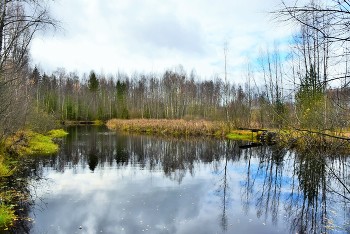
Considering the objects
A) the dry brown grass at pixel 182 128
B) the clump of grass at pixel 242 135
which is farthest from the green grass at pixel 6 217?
the dry brown grass at pixel 182 128

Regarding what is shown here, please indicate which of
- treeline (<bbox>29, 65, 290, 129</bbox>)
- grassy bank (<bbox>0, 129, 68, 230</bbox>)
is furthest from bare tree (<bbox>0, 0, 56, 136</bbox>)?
treeline (<bbox>29, 65, 290, 129</bbox>)

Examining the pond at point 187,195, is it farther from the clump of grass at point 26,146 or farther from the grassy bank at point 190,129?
the grassy bank at point 190,129

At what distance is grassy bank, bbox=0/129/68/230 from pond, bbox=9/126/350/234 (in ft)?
2.07

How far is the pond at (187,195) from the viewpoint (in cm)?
878

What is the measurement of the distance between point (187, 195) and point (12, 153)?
12291 millimetres

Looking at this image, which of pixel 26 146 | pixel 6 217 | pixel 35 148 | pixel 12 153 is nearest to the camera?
pixel 6 217

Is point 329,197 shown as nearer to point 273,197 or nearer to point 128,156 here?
point 273,197

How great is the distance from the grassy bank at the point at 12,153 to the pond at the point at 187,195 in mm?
630

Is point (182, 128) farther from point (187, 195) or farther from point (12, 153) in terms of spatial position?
point (187, 195)

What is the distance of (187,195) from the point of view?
12.0 metres

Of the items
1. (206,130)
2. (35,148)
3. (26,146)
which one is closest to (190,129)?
(206,130)

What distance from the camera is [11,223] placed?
8.44m

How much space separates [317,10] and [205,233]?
267 inches

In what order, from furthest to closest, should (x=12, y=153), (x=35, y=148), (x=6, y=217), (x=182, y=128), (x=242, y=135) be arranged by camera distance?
(x=182, y=128), (x=242, y=135), (x=35, y=148), (x=12, y=153), (x=6, y=217)
